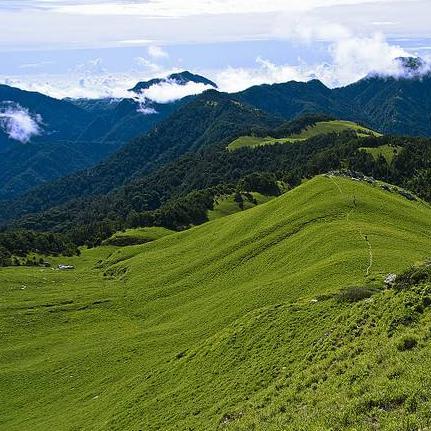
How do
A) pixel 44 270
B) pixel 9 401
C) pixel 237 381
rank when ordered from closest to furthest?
pixel 237 381, pixel 9 401, pixel 44 270

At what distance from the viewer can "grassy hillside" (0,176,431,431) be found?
3145cm

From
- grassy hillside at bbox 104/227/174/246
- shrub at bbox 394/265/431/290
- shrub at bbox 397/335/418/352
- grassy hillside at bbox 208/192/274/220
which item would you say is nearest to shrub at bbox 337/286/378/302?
shrub at bbox 394/265/431/290

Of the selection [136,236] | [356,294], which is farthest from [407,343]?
[136,236]

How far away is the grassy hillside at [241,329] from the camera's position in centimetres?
3145

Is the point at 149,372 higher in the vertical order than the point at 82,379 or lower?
higher

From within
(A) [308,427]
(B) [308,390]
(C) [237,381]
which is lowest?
(C) [237,381]

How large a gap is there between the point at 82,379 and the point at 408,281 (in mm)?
39835

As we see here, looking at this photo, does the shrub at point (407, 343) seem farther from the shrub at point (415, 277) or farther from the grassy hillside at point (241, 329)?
the shrub at point (415, 277)

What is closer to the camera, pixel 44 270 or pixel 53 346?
pixel 53 346

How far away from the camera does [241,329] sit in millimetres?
51000

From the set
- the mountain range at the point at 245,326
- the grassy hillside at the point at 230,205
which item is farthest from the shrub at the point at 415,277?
the grassy hillside at the point at 230,205

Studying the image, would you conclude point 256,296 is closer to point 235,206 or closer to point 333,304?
point 333,304

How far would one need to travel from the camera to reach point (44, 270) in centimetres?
12381

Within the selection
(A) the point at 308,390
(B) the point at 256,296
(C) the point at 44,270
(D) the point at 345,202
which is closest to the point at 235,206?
(C) the point at 44,270
